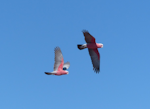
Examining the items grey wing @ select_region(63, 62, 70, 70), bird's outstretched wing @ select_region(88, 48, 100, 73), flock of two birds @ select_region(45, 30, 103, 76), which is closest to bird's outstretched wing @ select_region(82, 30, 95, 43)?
flock of two birds @ select_region(45, 30, 103, 76)

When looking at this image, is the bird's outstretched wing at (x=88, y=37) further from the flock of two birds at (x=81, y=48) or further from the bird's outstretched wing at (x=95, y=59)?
the bird's outstretched wing at (x=95, y=59)

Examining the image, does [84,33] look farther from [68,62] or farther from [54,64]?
[68,62]

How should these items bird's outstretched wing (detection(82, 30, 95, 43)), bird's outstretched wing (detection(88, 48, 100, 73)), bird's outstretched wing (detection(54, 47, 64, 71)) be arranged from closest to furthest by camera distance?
bird's outstretched wing (detection(82, 30, 95, 43))
bird's outstretched wing (detection(54, 47, 64, 71))
bird's outstretched wing (detection(88, 48, 100, 73))

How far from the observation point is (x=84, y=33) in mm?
57281

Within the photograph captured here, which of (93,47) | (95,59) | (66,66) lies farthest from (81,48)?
(66,66)

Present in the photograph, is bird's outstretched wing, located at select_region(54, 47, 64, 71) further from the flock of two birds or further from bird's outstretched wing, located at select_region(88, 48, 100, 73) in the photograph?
bird's outstretched wing, located at select_region(88, 48, 100, 73)

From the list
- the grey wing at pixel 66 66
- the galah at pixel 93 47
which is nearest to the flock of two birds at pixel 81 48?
the galah at pixel 93 47

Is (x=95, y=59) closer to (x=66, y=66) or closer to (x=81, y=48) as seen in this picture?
(x=81, y=48)

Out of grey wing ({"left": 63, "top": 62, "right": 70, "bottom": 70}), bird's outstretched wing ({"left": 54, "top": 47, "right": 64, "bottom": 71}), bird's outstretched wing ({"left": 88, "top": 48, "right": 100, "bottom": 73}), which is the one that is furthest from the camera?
grey wing ({"left": 63, "top": 62, "right": 70, "bottom": 70})

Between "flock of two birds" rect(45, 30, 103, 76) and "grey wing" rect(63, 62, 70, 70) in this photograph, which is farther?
"grey wing" rect(63, 62, 70, 70)

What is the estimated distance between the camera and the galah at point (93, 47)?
5835cm

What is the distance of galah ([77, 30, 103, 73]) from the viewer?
58353 mm

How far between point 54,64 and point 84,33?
7.76m

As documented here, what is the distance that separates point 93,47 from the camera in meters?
60.3
